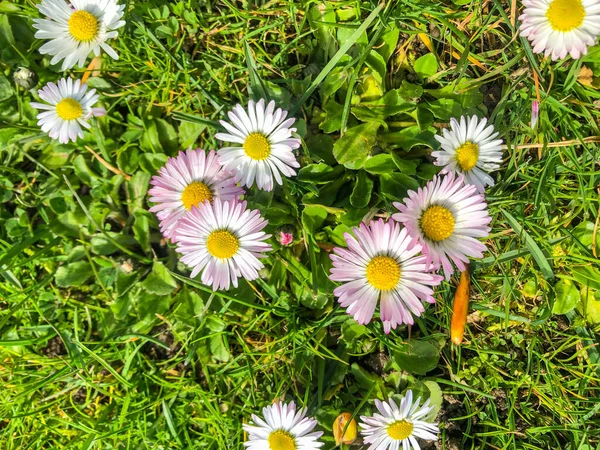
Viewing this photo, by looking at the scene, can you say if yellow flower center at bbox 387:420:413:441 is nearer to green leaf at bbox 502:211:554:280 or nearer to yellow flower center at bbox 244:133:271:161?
green leaf at bbox 502:211:554:280

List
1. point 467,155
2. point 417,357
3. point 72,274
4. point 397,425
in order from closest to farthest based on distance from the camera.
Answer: point 467,155 → point 397,425 → point 417,357 → point 72,274

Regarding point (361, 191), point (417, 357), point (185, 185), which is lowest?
point (417, 357)

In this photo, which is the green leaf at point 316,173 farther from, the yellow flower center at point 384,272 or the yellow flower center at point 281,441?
the yellow flower center at point 281,441

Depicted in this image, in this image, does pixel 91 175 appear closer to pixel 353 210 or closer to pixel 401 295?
pixel 353 210

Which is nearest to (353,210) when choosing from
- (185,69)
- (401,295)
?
(401,295)

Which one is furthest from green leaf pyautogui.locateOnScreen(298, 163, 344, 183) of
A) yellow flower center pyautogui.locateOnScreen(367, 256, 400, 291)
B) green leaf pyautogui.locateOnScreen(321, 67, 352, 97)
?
yellow flower center pyautogui.locateOnScreen(367, 256, 400, 291)

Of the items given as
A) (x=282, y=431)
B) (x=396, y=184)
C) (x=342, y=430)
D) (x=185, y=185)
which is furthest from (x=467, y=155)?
(x=282, y=431)

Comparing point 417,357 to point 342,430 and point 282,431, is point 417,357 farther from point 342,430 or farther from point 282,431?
point 282,431
